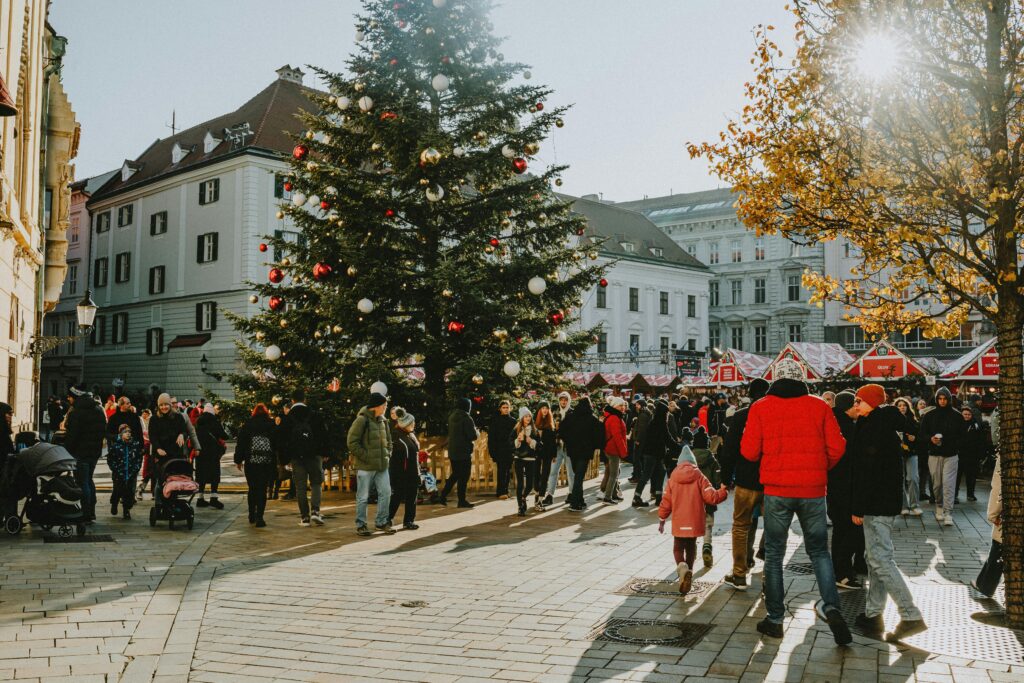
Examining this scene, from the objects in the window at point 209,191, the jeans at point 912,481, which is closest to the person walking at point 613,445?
the jeans at point 912,481

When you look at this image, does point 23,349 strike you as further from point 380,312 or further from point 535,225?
point 535,225

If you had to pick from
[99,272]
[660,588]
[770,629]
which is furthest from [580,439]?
[99,272]

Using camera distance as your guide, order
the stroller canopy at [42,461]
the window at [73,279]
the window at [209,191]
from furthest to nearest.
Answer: the window at [73,279] → the window at [209,191] → the stroller canopy at [42,461]

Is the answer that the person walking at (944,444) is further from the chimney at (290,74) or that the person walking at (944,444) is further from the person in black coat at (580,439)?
the chimney at (290,74)

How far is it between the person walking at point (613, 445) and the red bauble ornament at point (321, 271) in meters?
5.71

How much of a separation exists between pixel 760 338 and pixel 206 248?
4531 centimetres

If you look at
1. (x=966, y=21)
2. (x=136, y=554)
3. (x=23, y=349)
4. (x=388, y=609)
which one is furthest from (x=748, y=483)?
(x=23, y=349)

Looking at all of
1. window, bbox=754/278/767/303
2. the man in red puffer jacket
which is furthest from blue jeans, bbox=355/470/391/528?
window, bbox=754/278/767/303

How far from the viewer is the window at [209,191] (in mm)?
44531

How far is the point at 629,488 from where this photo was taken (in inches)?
733

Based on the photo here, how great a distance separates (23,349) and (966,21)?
20.7m

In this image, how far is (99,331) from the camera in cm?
5206

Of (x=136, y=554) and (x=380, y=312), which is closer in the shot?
(x=136, y=554)

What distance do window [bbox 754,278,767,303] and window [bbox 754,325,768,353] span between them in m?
2.29
